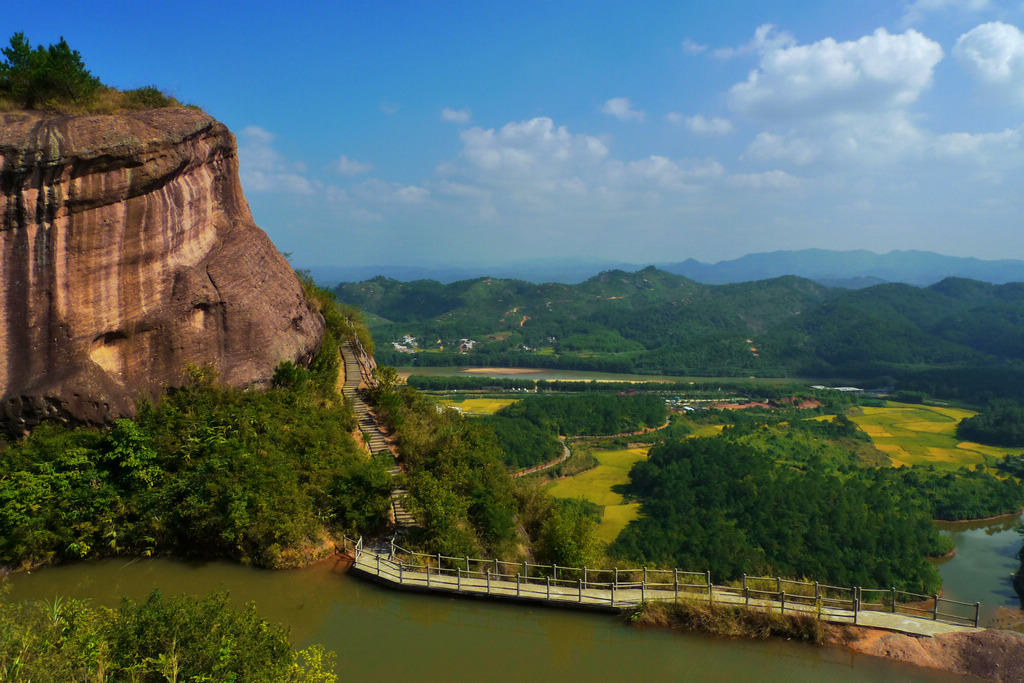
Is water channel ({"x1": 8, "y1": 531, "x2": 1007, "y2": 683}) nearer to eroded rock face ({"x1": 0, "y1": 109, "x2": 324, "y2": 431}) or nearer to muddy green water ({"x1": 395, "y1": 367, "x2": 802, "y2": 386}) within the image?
eroded rock face ({"x1": 0, "y1": 109, "x2": 324, "y2": 431})

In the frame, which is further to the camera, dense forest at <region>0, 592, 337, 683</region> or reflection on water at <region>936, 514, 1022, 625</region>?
reflection on water at <region>936, 514, 1022, 625</region>

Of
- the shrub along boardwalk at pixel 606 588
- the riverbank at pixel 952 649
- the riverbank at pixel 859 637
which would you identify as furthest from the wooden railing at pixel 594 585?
the riverbank at pixel 952 649

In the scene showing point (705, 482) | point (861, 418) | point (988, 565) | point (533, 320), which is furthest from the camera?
point (533, 320)

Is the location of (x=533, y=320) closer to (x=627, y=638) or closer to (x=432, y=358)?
(x=432, y=358)

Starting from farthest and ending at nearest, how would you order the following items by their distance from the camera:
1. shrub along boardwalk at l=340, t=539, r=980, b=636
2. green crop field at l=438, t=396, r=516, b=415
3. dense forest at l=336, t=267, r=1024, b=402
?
dense forest at l=336, t=267, r=1024, b=402
green crop field at l=438, t=396, r=516, b=415
shrub along boardwalk at l=340, t=539, r=980, b=636

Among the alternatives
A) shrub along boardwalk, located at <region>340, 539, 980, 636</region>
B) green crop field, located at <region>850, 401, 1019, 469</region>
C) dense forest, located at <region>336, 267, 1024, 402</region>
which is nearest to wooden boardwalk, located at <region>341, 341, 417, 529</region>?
shrub along boardwalk, located at <region>340, 539, 980, 636</region>

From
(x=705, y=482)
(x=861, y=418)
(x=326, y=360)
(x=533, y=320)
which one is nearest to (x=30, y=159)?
(x=326, y=360)
